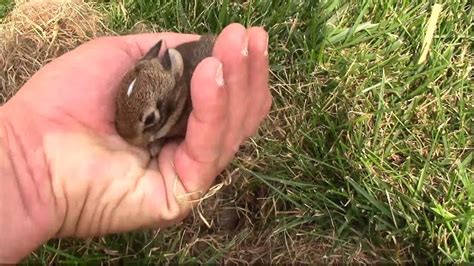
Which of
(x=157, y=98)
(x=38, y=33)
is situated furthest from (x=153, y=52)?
(x=38, y=33)

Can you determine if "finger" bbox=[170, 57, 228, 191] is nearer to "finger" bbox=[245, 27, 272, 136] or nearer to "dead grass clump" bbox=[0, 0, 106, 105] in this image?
"finger" bbox=[245, 27, 272, 136]

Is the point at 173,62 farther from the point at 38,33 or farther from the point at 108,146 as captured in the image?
the point at 38,33

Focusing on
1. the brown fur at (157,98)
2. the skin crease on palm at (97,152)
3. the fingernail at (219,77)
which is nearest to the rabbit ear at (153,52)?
the brown fur at (157,98)

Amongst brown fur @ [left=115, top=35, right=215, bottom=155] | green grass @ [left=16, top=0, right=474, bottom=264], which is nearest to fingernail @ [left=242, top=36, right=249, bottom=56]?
brown fur @ [left=115, top=35, right=215, bottom=155]

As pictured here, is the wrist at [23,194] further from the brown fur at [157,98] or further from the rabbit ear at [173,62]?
the rabbit ear at [173,62]

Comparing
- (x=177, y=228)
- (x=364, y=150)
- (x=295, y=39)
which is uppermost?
(x=295, y=39)

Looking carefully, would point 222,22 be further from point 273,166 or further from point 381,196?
point 381,196

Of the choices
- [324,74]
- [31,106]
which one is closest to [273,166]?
[324,74]
